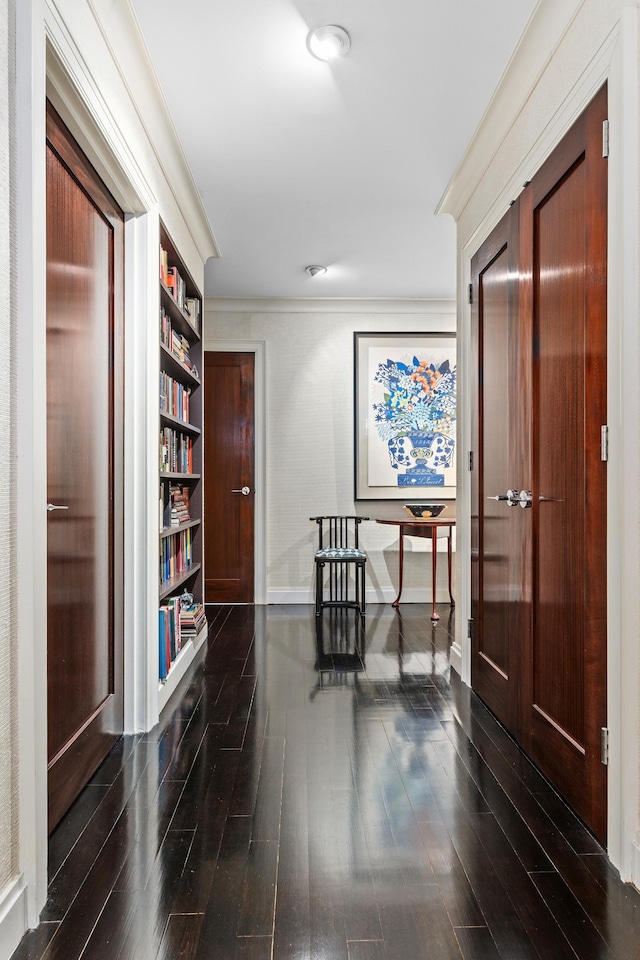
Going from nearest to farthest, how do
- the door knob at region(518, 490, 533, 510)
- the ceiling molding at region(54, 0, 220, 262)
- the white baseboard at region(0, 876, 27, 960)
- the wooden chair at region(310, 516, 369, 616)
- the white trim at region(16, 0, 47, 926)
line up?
the white baseboard at region(0, 876, 27, 960)
the white trim at region(16, 0, 47, 926)
the ceiling molding at region(54, 0, 220, 262)
the door knob at region(518, 490, 533, 510)
the wooden chair at region(310, 516, 369, 616)

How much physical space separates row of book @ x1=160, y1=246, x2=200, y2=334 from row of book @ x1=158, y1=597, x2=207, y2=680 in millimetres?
1626

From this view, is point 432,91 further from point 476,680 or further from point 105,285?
point 476,680

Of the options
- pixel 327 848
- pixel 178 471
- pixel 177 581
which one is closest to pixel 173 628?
pixel 177 581

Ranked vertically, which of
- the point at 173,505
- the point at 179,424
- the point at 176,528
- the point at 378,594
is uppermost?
the point at 179,424

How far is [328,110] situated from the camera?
274 centimetres

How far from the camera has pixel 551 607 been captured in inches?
84.7

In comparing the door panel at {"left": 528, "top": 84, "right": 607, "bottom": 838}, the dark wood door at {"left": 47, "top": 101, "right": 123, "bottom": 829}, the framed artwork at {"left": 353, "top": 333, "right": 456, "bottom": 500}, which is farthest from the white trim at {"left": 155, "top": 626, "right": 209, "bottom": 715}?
the framed artwork at {"left": 353, "top": 333, "right": 456, "bottom": 500}

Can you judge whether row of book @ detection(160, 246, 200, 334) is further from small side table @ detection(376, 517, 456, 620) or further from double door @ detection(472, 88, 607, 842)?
small side table @ detection(376, 517, 456, 620)

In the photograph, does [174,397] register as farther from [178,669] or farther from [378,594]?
[378,594]

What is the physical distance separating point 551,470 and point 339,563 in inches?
127

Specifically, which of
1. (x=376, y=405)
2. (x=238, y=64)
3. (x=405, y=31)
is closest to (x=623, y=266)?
(x=405, y=31)

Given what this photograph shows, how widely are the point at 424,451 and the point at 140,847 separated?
4329mm

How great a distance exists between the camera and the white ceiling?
7.16ft

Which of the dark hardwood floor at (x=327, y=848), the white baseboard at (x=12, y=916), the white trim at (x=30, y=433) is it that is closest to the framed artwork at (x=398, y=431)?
the dark hardwood floor at (x=327, y=848)
